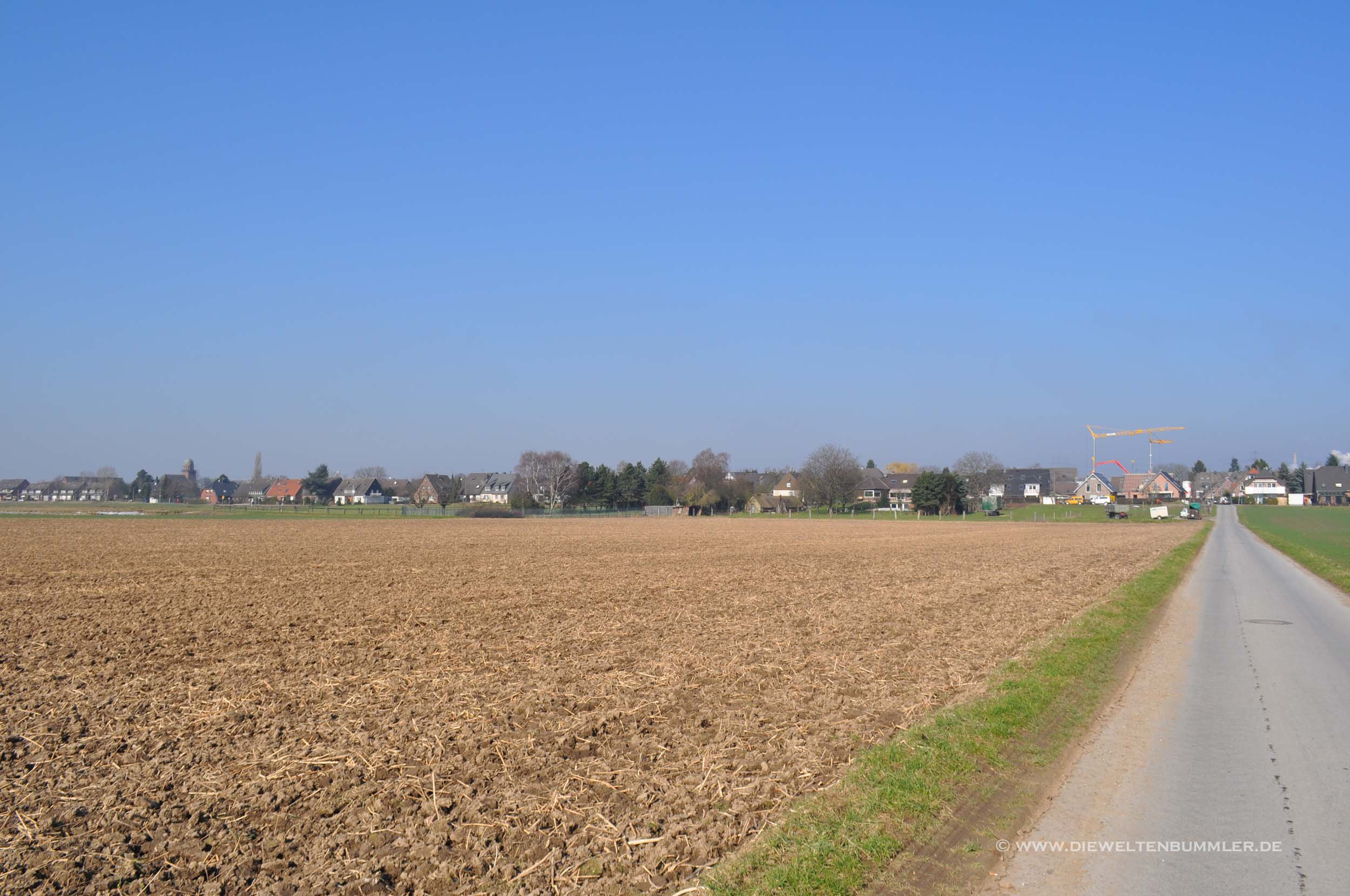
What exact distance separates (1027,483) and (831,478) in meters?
82.1

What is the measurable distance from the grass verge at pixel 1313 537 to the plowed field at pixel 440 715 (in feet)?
50.6

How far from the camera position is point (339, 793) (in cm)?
743

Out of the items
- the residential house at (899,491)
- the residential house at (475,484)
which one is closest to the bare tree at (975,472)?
the residential house at (899,491)

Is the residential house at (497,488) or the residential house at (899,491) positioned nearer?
the residential house at (899,491)

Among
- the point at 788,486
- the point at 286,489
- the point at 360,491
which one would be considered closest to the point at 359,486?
the point at 360,491

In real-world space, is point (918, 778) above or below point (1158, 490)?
below

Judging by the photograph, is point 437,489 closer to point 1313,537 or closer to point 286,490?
point 286,490

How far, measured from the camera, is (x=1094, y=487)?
181 meters

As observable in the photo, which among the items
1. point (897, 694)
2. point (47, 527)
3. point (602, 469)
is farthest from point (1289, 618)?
point (602, 469)

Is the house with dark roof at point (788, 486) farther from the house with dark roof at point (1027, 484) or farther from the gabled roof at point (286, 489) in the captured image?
the gabled roof at point (286, 489)

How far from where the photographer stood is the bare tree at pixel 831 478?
134500 mm

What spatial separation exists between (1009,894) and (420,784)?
15.6 feet

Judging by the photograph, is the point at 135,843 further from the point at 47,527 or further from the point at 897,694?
the point at 47,527

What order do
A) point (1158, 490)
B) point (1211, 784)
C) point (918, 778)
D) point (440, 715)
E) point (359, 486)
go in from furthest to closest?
point (1158, 490)
point (359, 486)
point (440, 715)
point (918, 778)
point (1211, 784)
